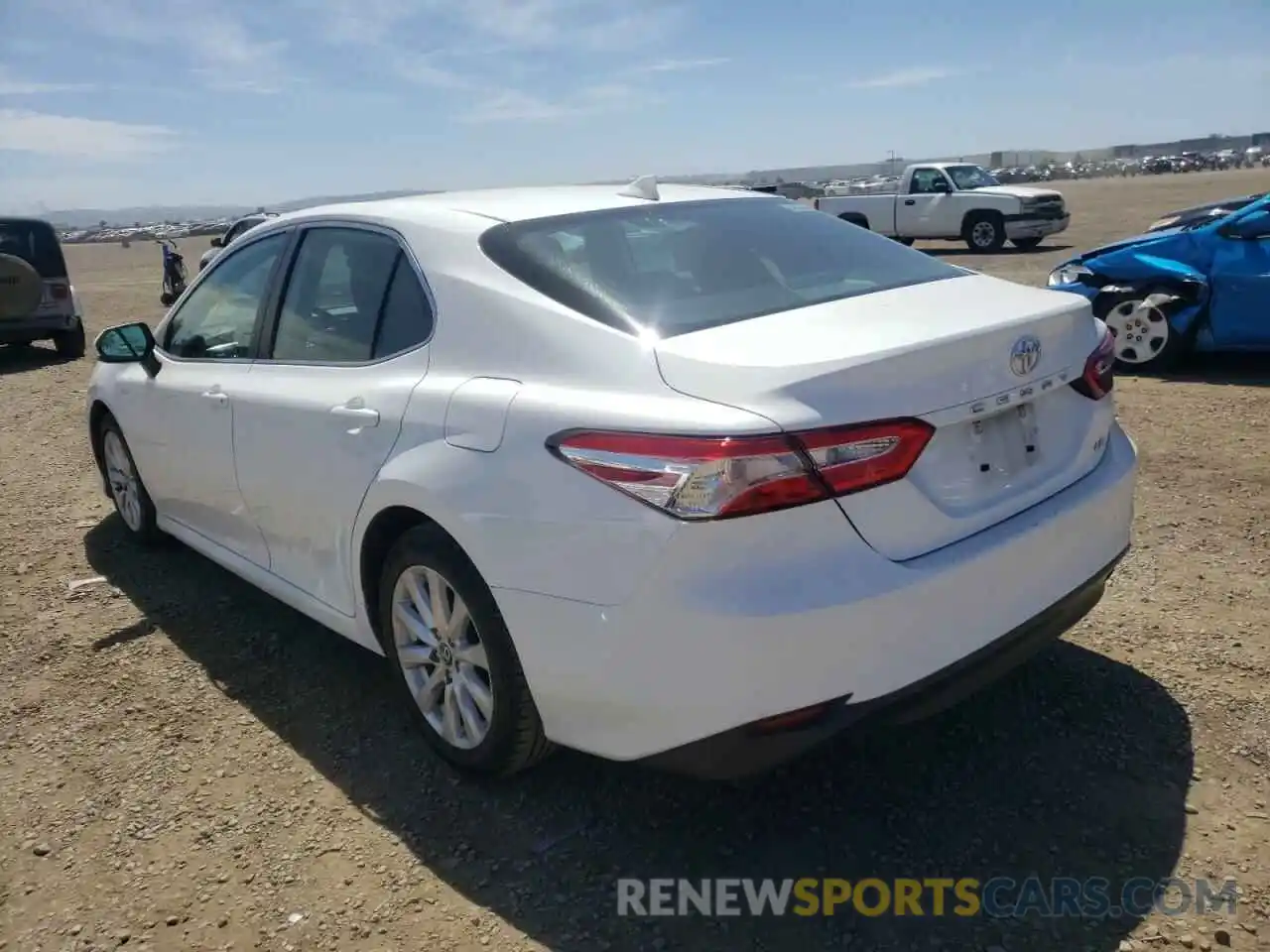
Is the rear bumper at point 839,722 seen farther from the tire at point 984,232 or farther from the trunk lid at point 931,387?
the tire at point 984,232

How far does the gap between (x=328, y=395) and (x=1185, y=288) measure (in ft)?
22.5

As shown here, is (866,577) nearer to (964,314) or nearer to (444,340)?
(964,314)

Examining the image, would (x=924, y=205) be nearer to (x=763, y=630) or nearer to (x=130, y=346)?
(x=130, y=346)

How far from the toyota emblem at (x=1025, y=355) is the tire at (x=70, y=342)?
1355 centimetres

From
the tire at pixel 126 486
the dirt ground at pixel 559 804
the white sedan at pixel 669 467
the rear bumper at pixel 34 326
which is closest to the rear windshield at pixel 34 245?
the rear bumper at pixel 34 326

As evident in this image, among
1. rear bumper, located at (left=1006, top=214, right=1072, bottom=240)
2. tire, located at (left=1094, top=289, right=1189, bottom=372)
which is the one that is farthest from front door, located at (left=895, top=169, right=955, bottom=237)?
tire, located at (left=1094, top=289, right=1189, bottom=372)

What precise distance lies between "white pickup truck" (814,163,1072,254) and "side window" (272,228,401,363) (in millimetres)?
18673

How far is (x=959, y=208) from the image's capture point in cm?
2128

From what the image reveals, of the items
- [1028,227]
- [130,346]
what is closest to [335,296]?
[130,346]

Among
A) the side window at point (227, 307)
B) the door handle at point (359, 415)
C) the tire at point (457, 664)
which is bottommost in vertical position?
the tire at point (457, 664)

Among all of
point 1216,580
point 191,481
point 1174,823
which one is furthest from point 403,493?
point 1216,580

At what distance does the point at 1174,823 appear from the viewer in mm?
2682

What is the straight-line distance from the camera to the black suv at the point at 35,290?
12.3 metres

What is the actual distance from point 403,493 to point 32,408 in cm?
881
